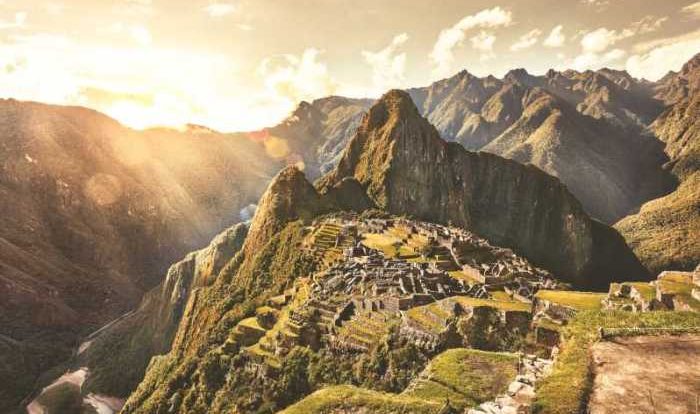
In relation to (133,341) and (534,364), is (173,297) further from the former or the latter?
(534,364)

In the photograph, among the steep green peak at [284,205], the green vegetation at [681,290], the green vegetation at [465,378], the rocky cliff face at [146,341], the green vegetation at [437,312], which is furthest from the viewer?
the rocky cliff face at [146,341]

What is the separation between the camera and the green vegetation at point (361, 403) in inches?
784

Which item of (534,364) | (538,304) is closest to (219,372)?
(538,304)

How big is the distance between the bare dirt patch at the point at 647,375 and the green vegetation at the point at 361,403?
21.9 feet

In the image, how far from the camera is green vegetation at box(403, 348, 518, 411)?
21706mm

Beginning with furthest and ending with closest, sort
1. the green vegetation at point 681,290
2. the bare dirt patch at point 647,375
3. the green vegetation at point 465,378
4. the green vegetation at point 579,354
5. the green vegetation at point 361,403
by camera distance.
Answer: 1. the green vegetation at point 681,290
2. the green vegetation at point 465,378
3. the green vegetation at point 361,403
4. the green vegetation at point 579,354
5. the bare dirt patch at point 647,375

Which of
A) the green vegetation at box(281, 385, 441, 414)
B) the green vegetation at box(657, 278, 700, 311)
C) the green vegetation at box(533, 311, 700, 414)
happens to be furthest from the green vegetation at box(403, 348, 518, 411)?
the green vegetation at box(657, 278, 700, 311)

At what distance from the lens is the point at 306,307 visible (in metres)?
52.8

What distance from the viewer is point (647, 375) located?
54.6 feet

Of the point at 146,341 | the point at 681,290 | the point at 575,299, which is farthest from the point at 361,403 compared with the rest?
the point at 146,341

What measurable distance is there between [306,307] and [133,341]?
524 ft

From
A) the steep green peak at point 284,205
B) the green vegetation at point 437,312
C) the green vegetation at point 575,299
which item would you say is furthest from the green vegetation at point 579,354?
the steep green peak at point 284,205

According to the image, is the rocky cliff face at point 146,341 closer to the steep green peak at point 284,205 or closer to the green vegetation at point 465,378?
the steep green peak at point 284,205

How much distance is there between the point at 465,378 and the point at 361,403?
19.0 ft
